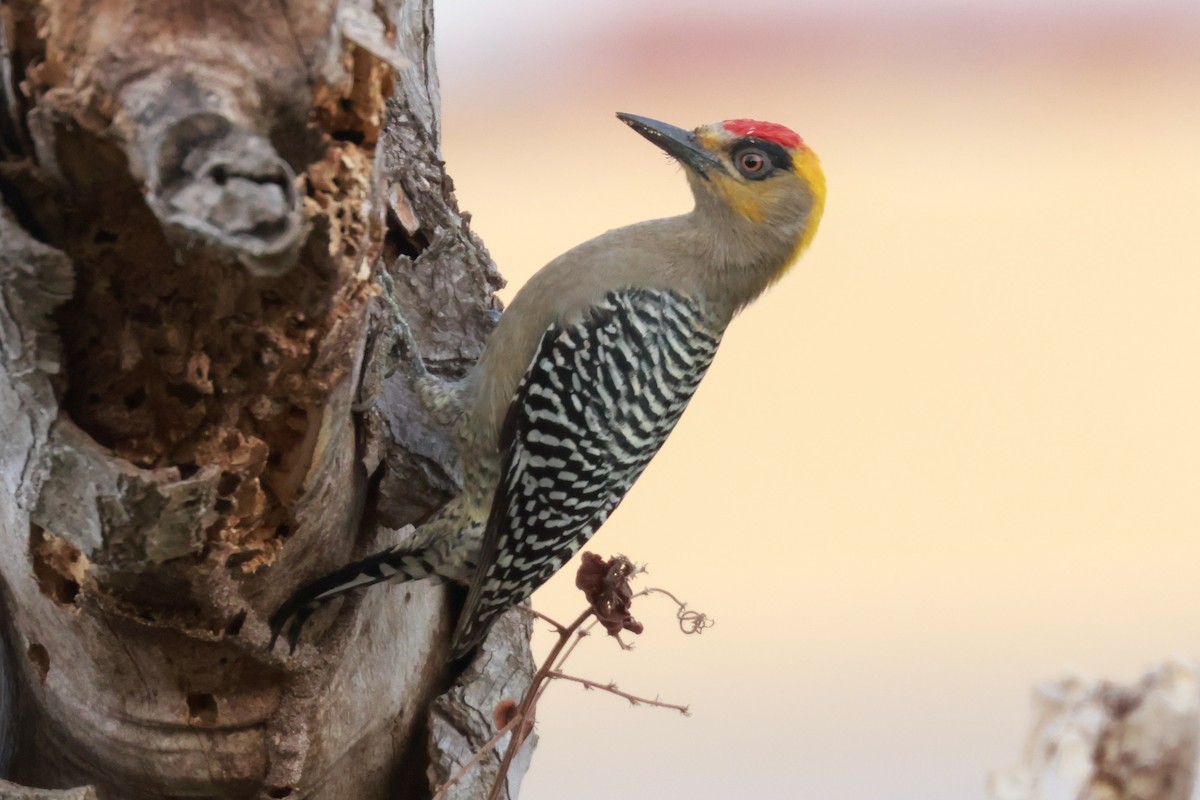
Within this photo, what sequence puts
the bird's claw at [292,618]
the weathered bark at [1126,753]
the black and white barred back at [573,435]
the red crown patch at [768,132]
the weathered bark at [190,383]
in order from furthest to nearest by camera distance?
1. the red crown patch at [768,132]
2. the black and white barred back at [573,435]
3. the bird's claw at [292,618]
4. the weathered bark at [190,383]
5. the weathered bark at [1126,753]

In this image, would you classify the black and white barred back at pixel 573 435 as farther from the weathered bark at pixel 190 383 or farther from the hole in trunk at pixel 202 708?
the hole in trunk at pixel 202 708

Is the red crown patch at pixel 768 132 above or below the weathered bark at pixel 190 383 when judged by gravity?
above

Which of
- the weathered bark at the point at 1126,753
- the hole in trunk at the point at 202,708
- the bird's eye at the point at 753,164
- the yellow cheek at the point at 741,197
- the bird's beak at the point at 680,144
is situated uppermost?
the bird's eye at the point at 753,164

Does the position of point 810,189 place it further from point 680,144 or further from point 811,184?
point 680,144

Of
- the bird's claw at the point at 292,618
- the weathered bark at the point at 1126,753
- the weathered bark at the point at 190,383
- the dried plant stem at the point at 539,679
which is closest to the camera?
the weathered bark at the point at 1126,753

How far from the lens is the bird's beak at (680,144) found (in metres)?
3.25

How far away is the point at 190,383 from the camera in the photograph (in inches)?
71.6

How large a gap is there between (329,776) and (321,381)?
1164mm

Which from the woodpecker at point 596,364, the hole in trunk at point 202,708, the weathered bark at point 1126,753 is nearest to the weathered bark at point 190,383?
the hole in trunk at point 202,708

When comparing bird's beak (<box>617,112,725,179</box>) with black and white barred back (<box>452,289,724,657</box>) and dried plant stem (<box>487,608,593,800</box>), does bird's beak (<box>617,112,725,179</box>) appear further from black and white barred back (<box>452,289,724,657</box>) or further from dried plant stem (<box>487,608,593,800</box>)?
dried plant stem (<box>487,608,593,800</box>)

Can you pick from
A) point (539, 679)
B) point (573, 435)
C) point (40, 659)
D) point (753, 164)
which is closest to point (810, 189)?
point (753, 164)

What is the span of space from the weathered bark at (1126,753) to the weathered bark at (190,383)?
1.02 m

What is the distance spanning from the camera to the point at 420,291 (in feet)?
10.3

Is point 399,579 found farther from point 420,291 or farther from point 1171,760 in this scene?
point 1171,760
